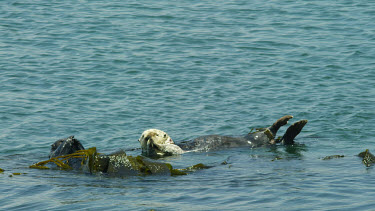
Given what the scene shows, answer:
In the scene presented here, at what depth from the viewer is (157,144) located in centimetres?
864

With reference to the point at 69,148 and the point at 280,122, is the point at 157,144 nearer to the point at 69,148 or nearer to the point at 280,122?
the point at 69,148

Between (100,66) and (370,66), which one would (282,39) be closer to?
(370,66)

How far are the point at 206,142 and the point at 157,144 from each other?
2.40 ft

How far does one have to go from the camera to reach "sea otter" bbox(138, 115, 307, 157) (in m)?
8.59

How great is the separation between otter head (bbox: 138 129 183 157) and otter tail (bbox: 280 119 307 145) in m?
1.56

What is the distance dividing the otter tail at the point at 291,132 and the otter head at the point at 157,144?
1.56m

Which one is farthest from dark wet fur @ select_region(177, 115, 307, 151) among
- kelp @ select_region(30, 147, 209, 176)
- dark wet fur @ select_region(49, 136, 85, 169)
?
dark wet fur @ select_region(49, 136, 85, 169)

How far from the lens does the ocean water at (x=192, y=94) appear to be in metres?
6.38

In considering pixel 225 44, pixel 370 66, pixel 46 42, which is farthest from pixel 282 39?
pixel 46 42

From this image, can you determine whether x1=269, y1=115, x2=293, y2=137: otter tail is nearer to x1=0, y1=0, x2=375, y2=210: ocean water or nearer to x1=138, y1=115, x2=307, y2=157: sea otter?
x1=138, y1=115, x2=307, y2=157: sea otter

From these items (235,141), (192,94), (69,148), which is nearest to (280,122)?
(235,141)

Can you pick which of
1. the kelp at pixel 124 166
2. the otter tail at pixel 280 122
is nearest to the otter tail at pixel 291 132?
the otter tail at pixel 280 122

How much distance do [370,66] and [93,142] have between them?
706 cm

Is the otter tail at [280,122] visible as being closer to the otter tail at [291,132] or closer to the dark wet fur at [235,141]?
the dark wet fur at [235,141]
